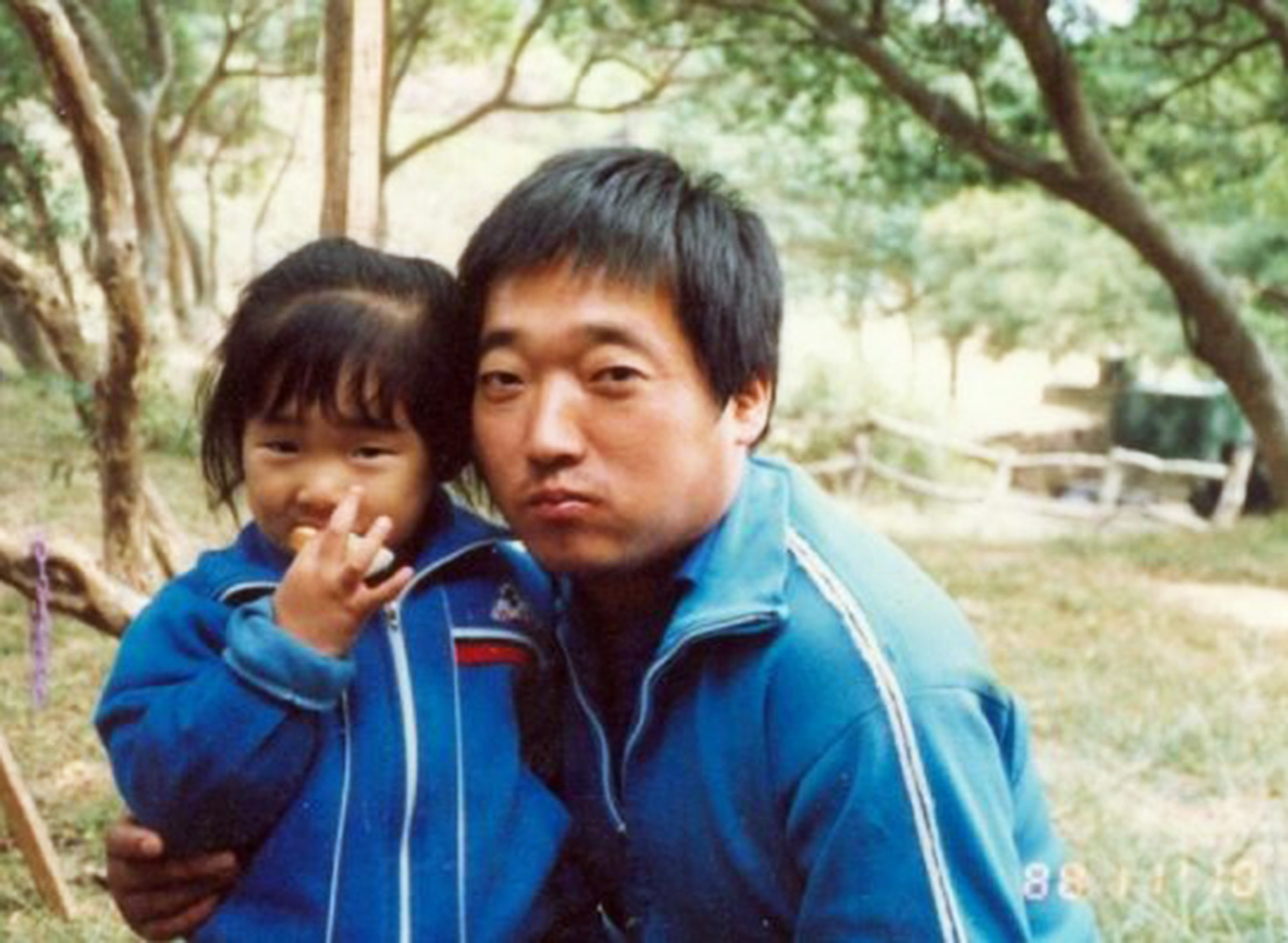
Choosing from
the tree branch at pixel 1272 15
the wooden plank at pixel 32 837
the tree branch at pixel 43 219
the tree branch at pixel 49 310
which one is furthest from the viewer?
the tree branch at pixel 1272 15

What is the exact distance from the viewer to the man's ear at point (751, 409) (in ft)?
5.73

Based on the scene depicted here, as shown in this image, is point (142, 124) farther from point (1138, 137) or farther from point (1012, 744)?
point (1012, 744)

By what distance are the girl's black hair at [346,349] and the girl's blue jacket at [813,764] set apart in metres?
0.35

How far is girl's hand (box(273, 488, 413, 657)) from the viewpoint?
1.59 metres

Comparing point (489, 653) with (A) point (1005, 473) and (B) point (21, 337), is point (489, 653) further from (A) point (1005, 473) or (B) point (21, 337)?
(A) point (1005, 473)

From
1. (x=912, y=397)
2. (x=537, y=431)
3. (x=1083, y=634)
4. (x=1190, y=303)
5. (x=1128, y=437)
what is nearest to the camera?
(x=537, y=431)

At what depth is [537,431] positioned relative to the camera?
1.61 metres

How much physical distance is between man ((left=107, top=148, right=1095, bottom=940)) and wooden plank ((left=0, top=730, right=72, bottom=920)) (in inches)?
71.3

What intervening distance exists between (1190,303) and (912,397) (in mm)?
9785

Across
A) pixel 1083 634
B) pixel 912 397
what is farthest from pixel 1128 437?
pixel 1083 634

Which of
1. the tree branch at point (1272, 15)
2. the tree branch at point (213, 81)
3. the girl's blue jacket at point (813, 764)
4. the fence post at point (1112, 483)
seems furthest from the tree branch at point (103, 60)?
the fence post at point (1112, 483)

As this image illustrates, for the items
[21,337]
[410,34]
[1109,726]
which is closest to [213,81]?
[410,34]

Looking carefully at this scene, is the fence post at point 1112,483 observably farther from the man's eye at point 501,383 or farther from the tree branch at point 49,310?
the man's eye at point 501,383

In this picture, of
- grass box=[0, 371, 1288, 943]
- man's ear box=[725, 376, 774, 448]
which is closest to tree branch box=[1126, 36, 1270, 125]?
grass box=[0, 371, 1288, 943]
